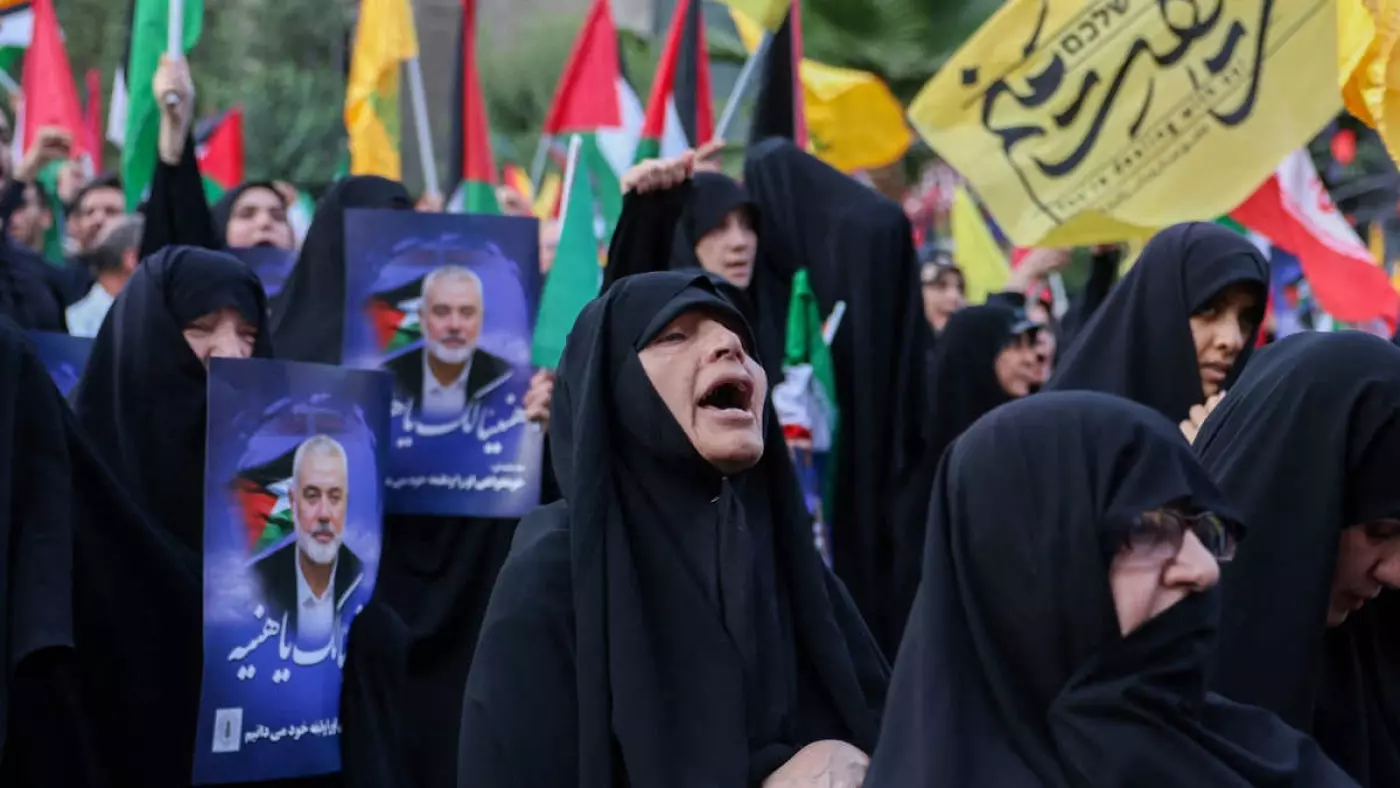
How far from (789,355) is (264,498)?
80.9 inches

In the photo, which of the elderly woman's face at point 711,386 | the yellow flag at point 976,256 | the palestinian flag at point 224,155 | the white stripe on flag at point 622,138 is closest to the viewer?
the elderly woman's face at point 711,386

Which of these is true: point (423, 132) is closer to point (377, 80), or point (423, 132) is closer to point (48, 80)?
point (377, 80)

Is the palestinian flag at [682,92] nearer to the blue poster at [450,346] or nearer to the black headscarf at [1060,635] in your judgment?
the blue poster at [450,346]

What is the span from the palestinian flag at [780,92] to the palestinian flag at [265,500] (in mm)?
3649

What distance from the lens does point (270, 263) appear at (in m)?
7.32

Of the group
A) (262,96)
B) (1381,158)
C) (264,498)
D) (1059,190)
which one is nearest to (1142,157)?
(1059,190)

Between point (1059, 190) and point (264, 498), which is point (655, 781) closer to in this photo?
point (264, 498)

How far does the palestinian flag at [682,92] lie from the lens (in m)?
9.23

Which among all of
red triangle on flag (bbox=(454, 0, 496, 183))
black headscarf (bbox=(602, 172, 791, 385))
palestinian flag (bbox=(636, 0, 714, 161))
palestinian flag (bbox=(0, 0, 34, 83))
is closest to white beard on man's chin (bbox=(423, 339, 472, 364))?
black headscarf (bbox=(602, 172, 791, 385))

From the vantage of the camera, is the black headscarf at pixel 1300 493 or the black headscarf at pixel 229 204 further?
the black headscarf at pixel 229 204

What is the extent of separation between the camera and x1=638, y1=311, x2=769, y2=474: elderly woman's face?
137 inches

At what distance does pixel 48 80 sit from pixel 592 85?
8.63 ft

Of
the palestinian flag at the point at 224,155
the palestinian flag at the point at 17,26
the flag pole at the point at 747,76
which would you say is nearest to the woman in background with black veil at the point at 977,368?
the flag pole at the point at 747,76

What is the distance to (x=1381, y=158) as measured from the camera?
1731 centimetres
